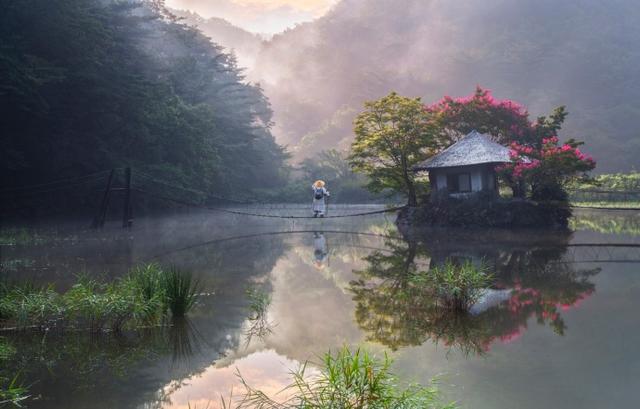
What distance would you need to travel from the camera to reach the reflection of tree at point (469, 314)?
7.52 m

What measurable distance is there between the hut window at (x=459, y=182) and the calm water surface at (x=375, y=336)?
1148cm

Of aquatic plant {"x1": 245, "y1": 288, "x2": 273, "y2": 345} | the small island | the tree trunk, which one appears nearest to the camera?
aquatic plant {"x1": 245, "y1": 288, "x2": 273, "y2": 345}

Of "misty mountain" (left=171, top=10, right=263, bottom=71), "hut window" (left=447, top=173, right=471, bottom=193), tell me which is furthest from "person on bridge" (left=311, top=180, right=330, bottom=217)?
"misty mountain" (left=171, top=10, right=263, bottom=71)

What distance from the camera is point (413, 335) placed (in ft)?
24.7

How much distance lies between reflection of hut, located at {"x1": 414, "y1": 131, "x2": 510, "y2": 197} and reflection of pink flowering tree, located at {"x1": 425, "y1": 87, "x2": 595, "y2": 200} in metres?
0.69

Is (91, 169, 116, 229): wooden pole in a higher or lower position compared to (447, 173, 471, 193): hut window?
lower

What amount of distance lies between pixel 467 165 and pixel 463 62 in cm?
6066

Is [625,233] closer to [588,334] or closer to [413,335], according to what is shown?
[588,334]

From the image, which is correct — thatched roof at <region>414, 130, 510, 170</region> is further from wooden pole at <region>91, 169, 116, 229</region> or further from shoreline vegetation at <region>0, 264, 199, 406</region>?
shoreline vegetation at <region>0, 264, 199, 406</region>

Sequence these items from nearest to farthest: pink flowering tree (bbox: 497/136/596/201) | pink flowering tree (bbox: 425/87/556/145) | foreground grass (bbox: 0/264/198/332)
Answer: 1. foreground grass (bbox: 0/264/198/332)
2. pink flowering tree (bbox: 497/136/596/201)
3. pink flowering tree (bbox: 425/87/556/145)

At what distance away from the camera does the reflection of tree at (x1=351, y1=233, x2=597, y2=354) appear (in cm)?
752

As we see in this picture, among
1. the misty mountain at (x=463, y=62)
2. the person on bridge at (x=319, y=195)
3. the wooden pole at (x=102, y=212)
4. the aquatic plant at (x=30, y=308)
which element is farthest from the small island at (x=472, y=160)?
the misty mountain at (x=463, y=62)

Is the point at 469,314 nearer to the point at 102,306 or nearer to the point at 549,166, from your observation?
the point at 102,306

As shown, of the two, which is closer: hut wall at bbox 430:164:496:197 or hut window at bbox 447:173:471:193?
hut wall at bbox 430:164:496:197
